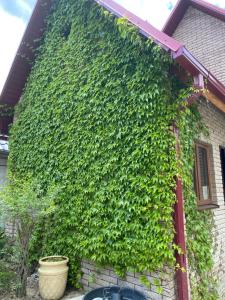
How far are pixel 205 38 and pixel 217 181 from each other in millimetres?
5057

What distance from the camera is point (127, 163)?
3.83m

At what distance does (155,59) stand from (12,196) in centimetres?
311

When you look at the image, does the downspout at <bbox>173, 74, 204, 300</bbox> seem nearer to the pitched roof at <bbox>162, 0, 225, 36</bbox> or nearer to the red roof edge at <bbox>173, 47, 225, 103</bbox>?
the red roof edge at <bbox>173, 47, 225, 103</bbox>

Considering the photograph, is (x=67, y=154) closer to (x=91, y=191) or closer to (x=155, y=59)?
(x=91, y=191)

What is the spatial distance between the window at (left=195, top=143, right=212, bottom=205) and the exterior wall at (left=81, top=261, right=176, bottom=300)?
4.63ft

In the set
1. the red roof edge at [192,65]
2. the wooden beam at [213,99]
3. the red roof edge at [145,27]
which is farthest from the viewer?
the wooden beam at [213,99]

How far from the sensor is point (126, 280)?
3.73m

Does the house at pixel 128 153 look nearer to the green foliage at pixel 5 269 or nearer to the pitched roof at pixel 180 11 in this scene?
the green foliage at pixel 5 269

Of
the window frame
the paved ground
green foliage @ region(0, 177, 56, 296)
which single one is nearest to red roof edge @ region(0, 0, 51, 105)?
green foliage @ region(0, 177, 56, 296)

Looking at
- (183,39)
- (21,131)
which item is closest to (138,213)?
(21,131)

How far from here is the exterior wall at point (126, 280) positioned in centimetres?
335

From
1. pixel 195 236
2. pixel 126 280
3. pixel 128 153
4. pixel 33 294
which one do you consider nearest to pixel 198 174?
pixel 195 236

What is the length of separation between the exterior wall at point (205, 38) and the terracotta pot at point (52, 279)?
624 cm

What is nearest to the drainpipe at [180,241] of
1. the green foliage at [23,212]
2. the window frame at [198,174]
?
the window frame at [198,174]
